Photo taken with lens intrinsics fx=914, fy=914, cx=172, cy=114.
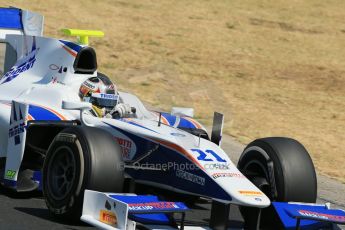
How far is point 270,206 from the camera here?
340 inches

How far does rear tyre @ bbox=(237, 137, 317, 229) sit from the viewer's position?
8805mm

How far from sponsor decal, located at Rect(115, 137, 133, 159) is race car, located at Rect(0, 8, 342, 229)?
0.4 inches

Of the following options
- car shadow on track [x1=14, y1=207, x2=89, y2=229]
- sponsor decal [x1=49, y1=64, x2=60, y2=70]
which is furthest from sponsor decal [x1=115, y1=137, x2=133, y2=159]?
sponsor decal [x1=49, y1=64, x2=60, y2=70]

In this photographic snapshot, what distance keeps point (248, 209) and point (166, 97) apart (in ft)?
29.0

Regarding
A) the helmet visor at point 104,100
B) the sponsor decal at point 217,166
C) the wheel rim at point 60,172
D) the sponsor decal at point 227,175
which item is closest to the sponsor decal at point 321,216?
the sponsor decal at point 227,175

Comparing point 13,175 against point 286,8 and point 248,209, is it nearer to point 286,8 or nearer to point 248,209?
point 248,209

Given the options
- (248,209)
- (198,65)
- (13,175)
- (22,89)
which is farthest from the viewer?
(198,65)

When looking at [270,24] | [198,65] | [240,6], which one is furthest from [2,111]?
[240,6]

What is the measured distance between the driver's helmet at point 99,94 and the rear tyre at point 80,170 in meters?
1.12

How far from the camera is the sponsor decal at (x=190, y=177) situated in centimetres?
848

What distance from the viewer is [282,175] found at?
29.0 ft

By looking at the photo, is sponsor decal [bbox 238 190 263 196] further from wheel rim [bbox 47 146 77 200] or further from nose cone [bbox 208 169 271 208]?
wheel rim [bbox 47 146 77 200]

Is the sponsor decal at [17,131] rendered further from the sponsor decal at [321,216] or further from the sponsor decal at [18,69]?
the sponsor decal at [321,216]

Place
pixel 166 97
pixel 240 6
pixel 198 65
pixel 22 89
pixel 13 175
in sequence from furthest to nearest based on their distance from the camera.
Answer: pixel 240 6 < pixel 198 65 < pixel 166 97 < pixel 22 89 < pixel 13 175
